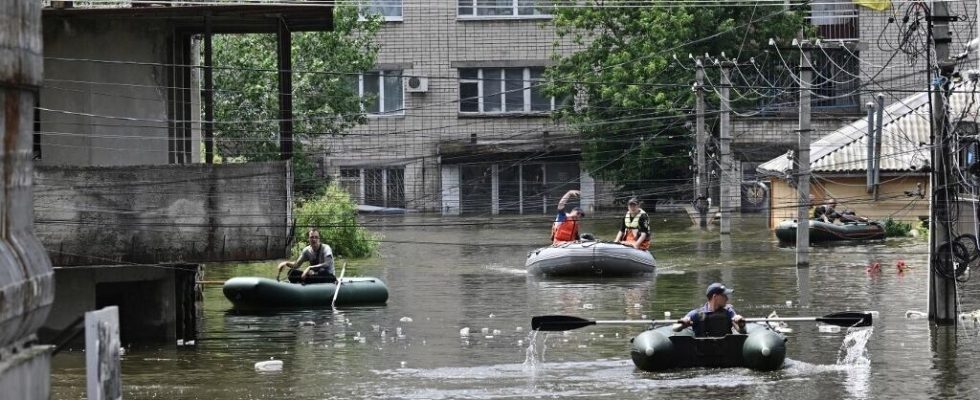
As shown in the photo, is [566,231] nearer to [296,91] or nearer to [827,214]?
[296,91]

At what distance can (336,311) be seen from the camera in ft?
103

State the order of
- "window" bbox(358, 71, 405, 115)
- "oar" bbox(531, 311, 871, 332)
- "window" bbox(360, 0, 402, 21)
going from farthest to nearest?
"window" bbox(358, 71, 405, 115)
"window" bbox(360, 0, 402, 21)
"oar" bbox(531, 311, 871, 332)

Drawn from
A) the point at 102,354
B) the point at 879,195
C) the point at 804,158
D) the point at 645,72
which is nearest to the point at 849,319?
the point at 804,158

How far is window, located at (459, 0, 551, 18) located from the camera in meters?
62.1

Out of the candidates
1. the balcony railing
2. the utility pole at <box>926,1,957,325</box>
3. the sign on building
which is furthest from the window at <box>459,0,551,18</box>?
the sign on building

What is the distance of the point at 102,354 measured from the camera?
443 inches

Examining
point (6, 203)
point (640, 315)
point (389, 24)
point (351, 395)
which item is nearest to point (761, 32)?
point (389, 24)

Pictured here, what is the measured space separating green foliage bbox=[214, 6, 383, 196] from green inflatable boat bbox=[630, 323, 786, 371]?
66.2 ft

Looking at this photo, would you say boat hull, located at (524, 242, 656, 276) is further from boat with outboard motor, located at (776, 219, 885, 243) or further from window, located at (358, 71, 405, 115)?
window, located at (358, 71, 405, 115)

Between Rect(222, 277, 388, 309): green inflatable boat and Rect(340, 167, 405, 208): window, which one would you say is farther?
Rect(340, 167, 405, 208): window

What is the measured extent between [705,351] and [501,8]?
4080 centimetres

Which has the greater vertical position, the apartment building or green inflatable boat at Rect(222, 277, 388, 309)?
the apartment building

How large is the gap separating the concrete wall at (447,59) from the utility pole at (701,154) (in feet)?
34.2

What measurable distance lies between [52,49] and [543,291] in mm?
13795
